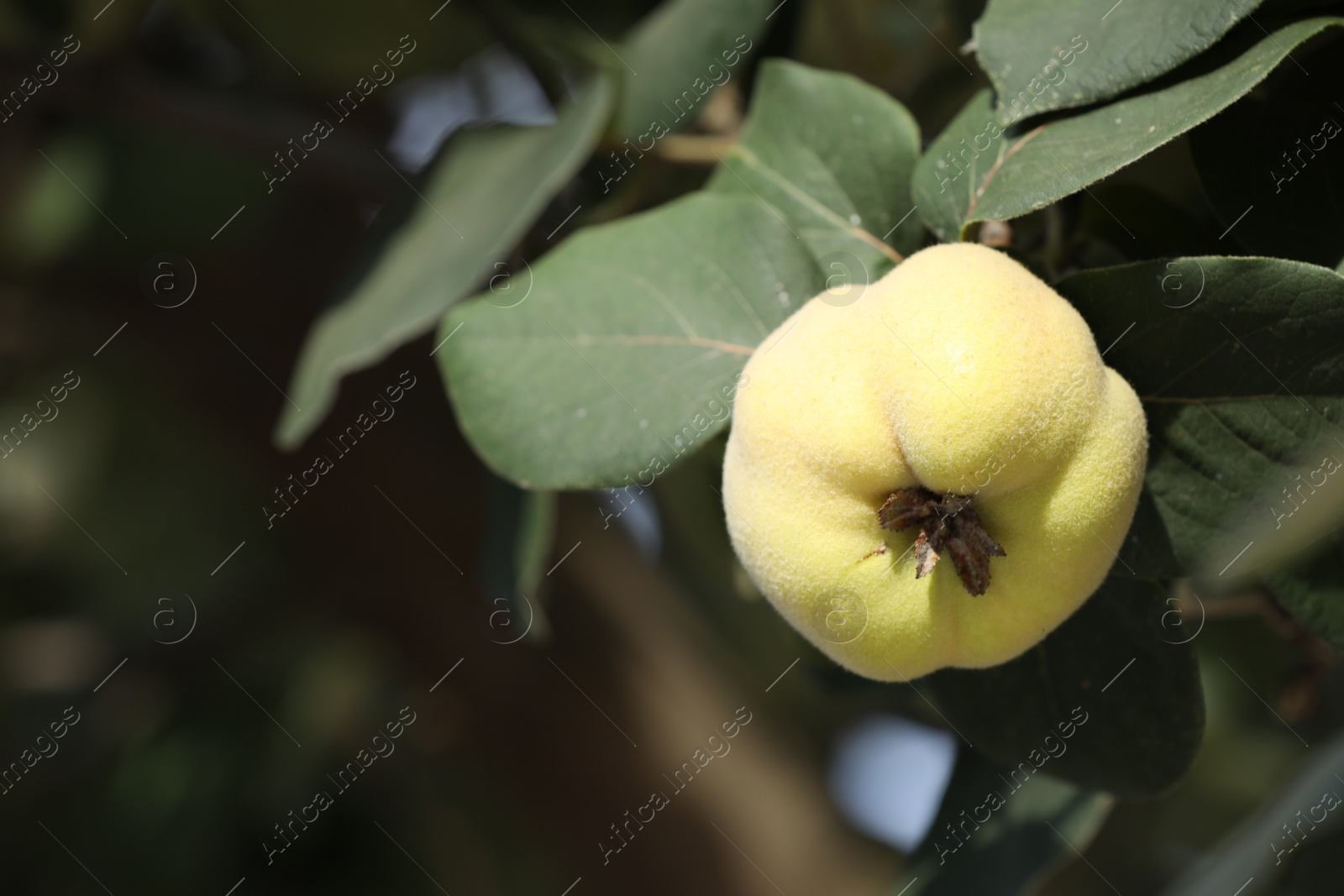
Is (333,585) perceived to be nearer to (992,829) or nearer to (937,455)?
(992,829)

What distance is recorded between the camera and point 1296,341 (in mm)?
477

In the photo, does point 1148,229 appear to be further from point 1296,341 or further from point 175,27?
point 175,27

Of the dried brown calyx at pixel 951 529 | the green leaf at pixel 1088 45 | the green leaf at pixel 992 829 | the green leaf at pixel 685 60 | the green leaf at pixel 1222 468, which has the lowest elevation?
the green leaf at pixel 992 829

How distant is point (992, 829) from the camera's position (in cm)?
79

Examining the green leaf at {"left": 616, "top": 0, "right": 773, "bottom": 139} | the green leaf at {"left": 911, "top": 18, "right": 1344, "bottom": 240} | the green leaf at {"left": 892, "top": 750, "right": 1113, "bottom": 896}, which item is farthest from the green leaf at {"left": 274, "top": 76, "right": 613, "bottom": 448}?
the green leaf at {"left": 892, "top": 750, "right": 1113, "bottom": 896}

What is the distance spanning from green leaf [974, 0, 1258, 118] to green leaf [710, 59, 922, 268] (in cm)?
9

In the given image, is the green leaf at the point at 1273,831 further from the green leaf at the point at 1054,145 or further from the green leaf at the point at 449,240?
the green leaf at the point at 449,240

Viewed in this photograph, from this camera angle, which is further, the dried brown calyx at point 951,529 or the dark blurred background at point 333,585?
the dark blurred background at point 333,585

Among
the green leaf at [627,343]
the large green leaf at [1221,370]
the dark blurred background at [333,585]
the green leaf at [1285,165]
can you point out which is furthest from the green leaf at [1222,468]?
the dark blurred background at [333,585]

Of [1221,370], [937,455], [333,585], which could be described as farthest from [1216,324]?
[333,585]

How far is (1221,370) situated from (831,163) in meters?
0.27

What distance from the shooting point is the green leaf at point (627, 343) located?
0.60 m

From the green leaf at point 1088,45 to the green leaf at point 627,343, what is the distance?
0.15 m

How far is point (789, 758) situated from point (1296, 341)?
1.41 m
